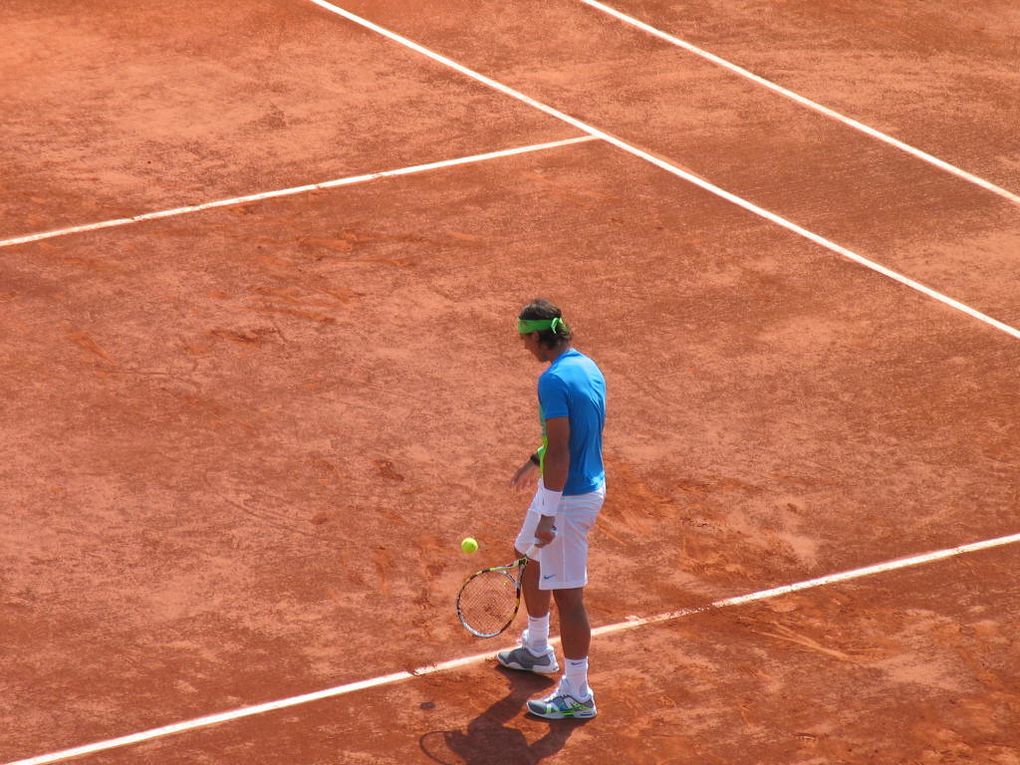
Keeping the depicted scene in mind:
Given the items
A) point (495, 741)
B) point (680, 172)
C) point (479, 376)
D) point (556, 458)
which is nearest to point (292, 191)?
point (479, 376)

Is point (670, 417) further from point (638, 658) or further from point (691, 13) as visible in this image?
point (691, 13)

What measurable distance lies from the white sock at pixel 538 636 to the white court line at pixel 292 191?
6.27 meters

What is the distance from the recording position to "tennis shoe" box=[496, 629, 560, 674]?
9102mm

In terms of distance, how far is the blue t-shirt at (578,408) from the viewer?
832 centimetres

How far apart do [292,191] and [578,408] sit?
21.7 feet

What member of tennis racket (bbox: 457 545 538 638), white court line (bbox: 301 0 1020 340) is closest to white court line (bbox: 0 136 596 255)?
white court line (bbox: 301 0 1020 340)

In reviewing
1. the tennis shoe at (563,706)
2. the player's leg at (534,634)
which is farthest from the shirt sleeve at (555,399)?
the tennis shoe at (563,706)

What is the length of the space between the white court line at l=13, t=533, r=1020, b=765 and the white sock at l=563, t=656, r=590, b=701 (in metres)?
0.71

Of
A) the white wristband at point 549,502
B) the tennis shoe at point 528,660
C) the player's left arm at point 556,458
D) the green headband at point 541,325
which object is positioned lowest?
the tennis shoe at point 528,660

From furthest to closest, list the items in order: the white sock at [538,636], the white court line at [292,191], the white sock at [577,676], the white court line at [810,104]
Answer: the white court line at [810,104]
the white court line at [292,191]
the white sock at [538,636]
the white sock at [577,676]

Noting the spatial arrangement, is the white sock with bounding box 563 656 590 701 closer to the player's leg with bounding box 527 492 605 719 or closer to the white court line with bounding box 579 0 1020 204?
the player's leg with bounding box 527 492 605 719

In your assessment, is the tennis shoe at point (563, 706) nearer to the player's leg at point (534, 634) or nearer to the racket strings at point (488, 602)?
the player's leg at point (534, 634)

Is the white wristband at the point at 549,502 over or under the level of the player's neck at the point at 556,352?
under

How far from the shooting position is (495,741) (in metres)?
8.59
